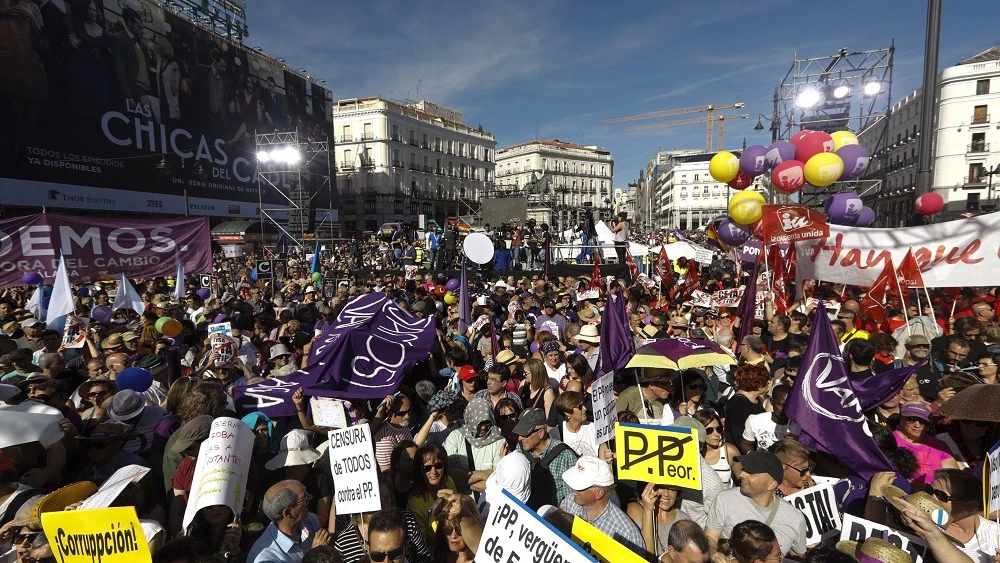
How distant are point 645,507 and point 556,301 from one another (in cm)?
699

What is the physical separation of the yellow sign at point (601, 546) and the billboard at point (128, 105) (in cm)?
2624

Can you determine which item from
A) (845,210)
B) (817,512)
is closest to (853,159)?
(845,210)

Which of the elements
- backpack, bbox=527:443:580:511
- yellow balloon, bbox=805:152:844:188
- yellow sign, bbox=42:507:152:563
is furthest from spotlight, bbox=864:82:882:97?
yellow sign, bbox=42:507:152:563

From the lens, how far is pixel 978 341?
5.64 meters

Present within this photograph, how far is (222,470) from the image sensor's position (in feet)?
9.78

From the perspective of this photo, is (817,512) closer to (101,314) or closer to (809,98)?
(101,314)

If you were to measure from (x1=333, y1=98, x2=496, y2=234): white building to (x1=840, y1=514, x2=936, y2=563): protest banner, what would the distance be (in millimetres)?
47525

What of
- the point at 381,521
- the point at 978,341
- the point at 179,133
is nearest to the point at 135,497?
the point at 381,521

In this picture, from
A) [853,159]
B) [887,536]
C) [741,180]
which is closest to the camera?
[887,536]

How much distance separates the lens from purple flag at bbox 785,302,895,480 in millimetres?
3436

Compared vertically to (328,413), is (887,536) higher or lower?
lower

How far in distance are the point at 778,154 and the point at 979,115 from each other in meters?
46.4

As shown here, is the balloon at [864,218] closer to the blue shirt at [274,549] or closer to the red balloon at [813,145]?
the red balloon at [813,145]

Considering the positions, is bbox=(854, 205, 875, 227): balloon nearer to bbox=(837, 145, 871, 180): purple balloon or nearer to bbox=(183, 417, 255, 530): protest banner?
bbox=(837, 145, 871, 180): purple balloon
